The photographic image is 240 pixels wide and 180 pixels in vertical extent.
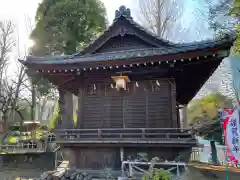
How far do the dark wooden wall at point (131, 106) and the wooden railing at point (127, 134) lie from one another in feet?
0.79

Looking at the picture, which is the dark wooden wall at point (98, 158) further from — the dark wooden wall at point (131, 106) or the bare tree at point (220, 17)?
the bare tree at point (220, 17)

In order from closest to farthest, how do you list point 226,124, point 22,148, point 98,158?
point 226,124 < point 98,158 < point 22,148

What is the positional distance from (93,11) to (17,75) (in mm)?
12061

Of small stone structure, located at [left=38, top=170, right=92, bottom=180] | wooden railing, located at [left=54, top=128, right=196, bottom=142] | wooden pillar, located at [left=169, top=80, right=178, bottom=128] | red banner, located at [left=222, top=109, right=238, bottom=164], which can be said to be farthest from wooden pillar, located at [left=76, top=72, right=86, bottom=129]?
red banner, located at [left=222, top=109, right=238, bottom=164]

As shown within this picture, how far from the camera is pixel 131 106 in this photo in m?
9.20

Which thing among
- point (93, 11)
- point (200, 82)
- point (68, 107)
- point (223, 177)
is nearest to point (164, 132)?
point (200, 82)

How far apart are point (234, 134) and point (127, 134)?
4162 mm

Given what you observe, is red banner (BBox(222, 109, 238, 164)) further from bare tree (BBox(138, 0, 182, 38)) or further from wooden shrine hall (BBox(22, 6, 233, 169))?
bare tree (BBox(138, 0, 182, 38))

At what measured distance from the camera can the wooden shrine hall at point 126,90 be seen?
8.20 metres

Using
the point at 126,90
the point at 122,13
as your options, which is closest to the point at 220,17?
the point at 122,13

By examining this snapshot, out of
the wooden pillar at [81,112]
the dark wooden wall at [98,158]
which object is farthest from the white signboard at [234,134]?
the wooden pillar at [81,112]

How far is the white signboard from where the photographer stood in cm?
526

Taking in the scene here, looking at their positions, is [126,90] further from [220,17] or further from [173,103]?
[220,17]

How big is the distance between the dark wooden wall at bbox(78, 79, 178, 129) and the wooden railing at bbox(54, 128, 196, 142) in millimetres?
241
